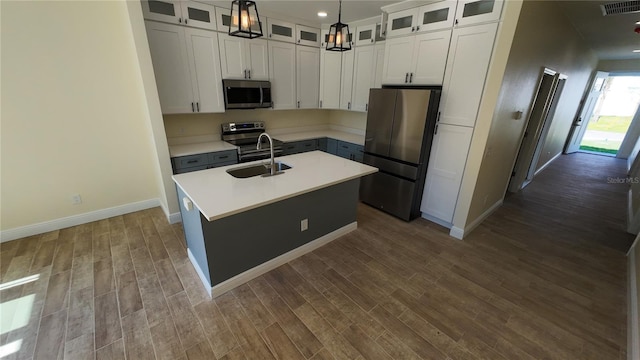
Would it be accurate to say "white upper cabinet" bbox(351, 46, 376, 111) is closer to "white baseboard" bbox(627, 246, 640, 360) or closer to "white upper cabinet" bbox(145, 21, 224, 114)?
"white upper cabinet" bbox(145, 21, 224, 114)

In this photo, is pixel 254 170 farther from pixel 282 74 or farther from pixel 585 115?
pixel 585 115

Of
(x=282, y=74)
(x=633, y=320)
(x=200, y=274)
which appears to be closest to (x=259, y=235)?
(x=200, y=274)

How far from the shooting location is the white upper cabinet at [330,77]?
14.6 feet

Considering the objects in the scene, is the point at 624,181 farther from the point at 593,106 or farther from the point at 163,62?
the point at 163,62

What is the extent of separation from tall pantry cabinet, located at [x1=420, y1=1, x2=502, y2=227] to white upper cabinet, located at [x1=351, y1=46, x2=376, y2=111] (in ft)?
4.36

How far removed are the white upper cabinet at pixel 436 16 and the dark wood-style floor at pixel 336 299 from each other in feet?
8.12

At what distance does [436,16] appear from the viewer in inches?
113

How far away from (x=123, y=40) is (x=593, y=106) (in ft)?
38.8

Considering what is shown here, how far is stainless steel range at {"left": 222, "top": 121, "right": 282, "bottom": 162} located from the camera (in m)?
3.77

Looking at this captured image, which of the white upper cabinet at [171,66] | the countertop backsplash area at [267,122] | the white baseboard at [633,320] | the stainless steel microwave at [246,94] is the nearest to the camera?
the white baseboard at [633,320]

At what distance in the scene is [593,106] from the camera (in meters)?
7.71

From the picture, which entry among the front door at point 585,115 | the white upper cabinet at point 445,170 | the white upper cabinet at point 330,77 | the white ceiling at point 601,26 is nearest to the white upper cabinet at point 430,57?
the white upper cabinet at point 445,170

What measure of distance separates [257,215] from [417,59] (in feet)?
8.82

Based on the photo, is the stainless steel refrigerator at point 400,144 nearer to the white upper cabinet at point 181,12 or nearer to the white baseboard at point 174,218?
the white upper cabinet at point 181,12
